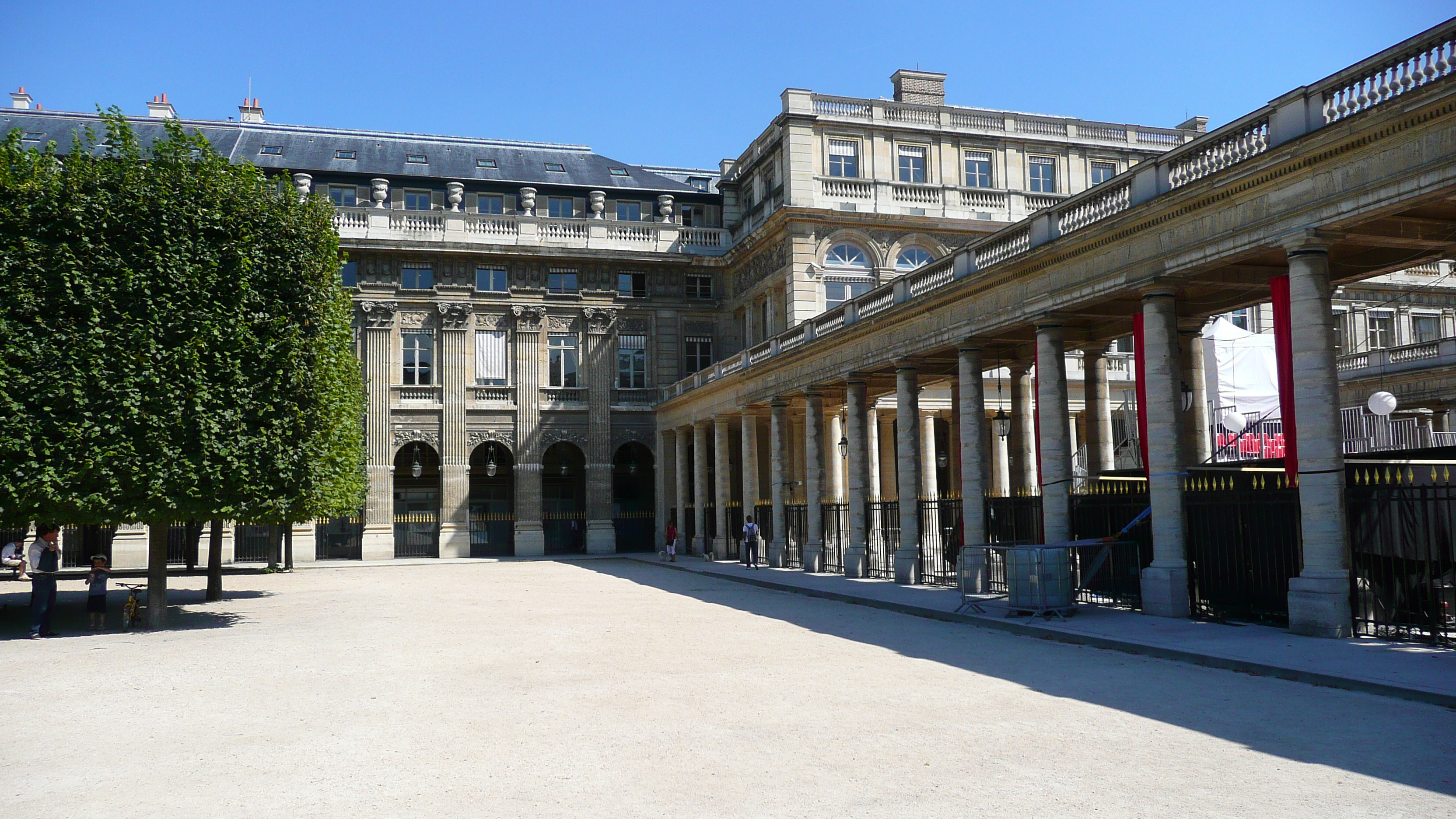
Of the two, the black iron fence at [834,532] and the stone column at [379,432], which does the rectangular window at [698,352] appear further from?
the black iron fence at [834,532]

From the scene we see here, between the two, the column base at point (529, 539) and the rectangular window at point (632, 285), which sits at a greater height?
the rectangular window at point (632, 285)

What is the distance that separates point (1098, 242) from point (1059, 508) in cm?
490

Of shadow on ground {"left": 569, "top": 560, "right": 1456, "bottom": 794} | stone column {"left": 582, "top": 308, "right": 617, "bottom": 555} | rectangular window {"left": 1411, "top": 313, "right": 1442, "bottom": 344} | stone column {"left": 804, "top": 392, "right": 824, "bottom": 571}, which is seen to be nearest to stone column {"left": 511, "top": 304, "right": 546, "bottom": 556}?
stone column {"left": 582, "top": 308, "right": 617, "bottom": 555}

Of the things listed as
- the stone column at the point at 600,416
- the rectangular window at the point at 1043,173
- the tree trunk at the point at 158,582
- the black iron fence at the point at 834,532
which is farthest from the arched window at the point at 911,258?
the tree trunk at the point at 158,582

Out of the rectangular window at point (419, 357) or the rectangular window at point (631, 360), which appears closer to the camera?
the rectangular window at point (419, 357)

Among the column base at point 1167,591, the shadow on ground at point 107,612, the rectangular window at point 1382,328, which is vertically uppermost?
the rectangular window at point 1382,328

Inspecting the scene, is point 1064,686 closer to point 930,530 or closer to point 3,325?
point 930,530

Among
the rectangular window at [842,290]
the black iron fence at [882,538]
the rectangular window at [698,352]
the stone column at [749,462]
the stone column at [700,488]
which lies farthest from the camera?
the rectangular window at [698,352]

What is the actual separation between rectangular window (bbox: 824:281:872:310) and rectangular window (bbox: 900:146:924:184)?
4744 millimetres

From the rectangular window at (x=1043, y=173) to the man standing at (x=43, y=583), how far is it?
36.7 metres

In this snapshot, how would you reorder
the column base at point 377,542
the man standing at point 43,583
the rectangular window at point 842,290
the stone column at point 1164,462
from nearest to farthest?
the stone column at point 1164,462 < the man standing at point 43,583 < the rectangular window at point 842,290 < the column base at point 377,542

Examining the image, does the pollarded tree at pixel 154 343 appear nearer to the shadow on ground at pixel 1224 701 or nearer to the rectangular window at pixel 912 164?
the shadow on ground at pixel 1224 701

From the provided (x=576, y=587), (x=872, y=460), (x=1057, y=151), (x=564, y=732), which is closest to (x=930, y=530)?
(x=576, y=587)

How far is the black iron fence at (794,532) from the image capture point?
32.5m
